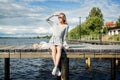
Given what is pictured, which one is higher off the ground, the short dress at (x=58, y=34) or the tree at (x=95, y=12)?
the tree at (x=95, y=12)

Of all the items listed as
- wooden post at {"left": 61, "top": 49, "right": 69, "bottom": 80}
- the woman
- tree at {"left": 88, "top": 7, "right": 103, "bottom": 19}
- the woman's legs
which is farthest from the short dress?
tree at {"left": 88, "top": 7, "right": 103, "bottom": 19}

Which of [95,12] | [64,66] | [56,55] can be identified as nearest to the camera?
[56,55]

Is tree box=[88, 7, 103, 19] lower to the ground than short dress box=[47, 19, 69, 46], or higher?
higher

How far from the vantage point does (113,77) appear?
19406 millimetres

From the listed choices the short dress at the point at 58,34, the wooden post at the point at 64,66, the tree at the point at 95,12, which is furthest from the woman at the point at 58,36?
the tree at the point at 95,12

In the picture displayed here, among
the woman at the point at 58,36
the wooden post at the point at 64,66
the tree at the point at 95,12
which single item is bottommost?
the wooden post at the point at 64,66

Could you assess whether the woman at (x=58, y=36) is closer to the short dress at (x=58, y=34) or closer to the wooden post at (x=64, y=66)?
the short dress at (x=58, y=34)

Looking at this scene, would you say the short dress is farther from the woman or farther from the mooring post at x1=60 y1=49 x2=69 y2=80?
the mooring post at x1=60 y1=49 x2=69 y2=80

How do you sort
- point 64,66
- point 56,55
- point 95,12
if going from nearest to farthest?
1. point 56,55
2. point 64,66
3. point 95,12

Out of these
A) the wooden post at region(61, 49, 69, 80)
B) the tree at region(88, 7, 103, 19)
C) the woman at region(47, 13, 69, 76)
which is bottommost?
the wooden post at region(61, 49, 69, 80)

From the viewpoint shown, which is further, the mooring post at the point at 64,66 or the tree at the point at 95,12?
the tree at the point at 95,12

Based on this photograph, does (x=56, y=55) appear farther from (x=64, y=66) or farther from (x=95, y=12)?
(x=95, y=12)

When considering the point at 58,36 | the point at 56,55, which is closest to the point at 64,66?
the point at 56,55

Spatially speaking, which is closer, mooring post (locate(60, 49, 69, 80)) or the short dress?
the short dress
